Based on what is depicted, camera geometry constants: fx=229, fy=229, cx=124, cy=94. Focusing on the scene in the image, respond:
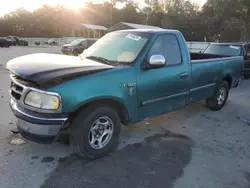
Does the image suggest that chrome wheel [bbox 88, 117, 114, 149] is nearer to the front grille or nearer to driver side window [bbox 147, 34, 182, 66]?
the front grille

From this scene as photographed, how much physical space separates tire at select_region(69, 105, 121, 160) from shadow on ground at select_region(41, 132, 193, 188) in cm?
15

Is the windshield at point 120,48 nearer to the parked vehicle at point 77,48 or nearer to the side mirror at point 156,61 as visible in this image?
the side mirror at point 156,61

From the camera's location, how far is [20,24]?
53781 millimetres

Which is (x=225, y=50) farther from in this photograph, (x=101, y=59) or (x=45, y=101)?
(x=45, y=101)

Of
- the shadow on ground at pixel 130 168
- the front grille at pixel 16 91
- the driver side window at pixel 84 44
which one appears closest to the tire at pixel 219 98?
the shadow on ground at pixel 130 168

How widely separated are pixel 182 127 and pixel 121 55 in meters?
2.09

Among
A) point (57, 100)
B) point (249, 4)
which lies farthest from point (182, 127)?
point (249, 4)

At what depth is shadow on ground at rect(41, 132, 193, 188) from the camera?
2857mm

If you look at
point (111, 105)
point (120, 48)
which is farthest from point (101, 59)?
point (111, 105)

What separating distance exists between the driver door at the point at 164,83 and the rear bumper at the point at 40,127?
52.3 inches

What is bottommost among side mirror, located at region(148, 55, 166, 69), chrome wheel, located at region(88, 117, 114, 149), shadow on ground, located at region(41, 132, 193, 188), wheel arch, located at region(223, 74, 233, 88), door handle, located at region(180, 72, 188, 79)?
shadow on ground, located at region(41, 132, 193, 188)

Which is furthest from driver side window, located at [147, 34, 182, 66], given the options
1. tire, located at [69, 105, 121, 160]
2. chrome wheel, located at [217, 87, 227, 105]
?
chrome wheel, located at [217, 87, 227, 105]

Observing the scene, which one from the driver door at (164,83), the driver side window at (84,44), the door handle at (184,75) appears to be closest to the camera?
the driver door at (164,83)

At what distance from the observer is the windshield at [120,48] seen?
12.2ft
